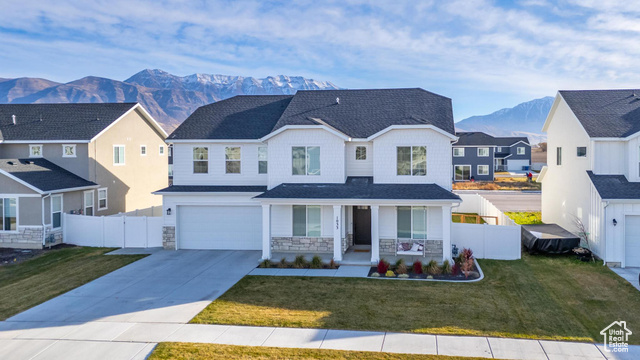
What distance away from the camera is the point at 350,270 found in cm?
1631

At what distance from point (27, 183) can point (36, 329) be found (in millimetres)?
12175

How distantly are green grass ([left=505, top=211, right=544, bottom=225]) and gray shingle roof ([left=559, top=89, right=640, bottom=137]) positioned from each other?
7.11m

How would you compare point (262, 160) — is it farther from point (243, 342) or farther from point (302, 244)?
point (243, 342)

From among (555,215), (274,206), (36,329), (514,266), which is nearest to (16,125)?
(274,206)

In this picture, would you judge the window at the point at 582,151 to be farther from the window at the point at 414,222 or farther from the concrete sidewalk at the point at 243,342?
the concrete sidewalk at the point at 243,342

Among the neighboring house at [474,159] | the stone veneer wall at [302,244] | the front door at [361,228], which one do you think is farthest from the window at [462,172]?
the stone veneer wall at [302,244]

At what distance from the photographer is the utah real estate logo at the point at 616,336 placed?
9.48 m

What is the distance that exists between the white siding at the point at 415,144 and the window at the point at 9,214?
17.0m

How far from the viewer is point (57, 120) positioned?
26.7 metres

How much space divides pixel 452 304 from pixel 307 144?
941cm

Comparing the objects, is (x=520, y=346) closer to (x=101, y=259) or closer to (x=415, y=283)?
(x=415, y=283)

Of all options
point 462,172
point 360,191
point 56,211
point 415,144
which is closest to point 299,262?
point 360,191

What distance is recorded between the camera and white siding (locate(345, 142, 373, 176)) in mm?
19594

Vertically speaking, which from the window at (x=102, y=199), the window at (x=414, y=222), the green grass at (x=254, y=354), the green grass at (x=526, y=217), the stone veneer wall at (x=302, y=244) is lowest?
the green grass at (x=254, y=354)
